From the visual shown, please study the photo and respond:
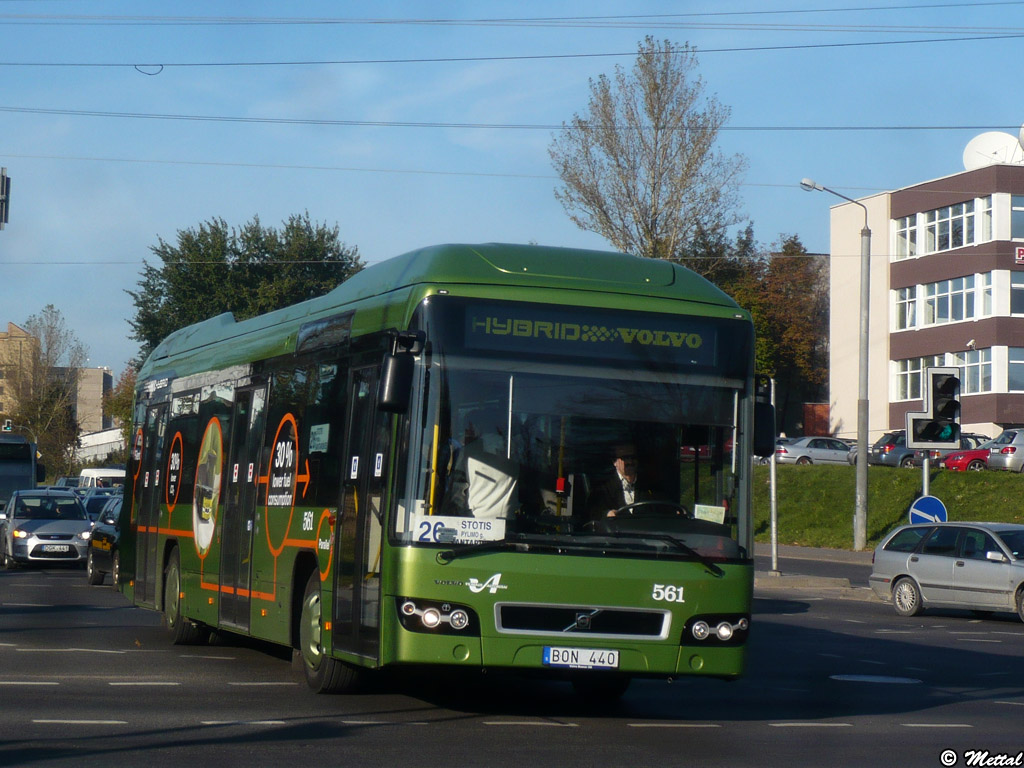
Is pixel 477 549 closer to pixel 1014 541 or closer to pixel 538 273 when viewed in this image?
pixel 538 273

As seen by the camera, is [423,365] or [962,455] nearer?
[423,365]

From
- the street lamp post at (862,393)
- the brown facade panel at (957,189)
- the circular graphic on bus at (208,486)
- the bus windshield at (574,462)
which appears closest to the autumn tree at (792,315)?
the brown facade panel at (957,189)

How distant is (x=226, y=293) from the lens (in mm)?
66562

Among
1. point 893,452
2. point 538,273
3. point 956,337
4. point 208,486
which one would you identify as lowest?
point 208,486

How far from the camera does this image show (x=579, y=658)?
30.5 feet

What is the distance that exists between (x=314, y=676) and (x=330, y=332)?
2618mm

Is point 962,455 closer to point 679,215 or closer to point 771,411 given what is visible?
point 679,215

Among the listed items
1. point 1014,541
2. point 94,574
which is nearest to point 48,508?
point 94,574

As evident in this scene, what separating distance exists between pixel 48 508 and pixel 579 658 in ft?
80.0

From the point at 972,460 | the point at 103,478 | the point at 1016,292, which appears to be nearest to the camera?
the point at 972,460

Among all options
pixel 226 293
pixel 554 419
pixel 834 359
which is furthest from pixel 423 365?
pixel 834 359

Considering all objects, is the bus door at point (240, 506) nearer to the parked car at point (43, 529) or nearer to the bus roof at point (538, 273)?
the bus roof at point (538, 273)

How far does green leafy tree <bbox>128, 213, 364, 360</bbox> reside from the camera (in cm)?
6662

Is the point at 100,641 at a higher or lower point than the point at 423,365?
lower
